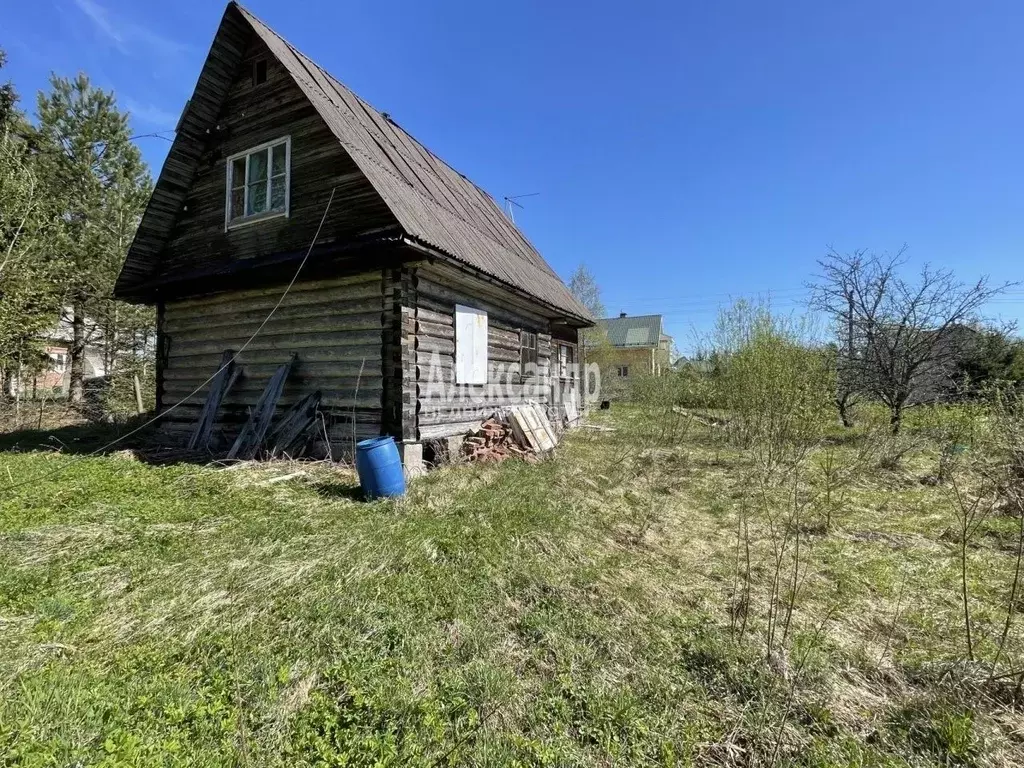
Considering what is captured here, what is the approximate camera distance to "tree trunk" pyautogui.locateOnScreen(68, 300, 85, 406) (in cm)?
1688

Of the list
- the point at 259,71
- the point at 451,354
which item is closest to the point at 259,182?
the point at 259,71

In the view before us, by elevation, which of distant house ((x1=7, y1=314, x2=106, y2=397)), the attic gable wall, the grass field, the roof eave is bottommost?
the grass field

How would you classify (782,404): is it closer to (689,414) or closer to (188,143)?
(689,414)

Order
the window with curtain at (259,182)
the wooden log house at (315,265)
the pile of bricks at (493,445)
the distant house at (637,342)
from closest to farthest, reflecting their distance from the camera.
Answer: the wooden log house at (315,265) < the window with curtain at (259,182) < the pile of bricks at (493,445) < the distant house at (637,342)

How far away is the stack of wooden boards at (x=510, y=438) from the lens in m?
8.53

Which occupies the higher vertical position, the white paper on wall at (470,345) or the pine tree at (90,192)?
the pine tree at (90,192)

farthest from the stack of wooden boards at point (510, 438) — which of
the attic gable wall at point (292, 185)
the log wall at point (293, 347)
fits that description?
the attic gable wall at point (292, 185)

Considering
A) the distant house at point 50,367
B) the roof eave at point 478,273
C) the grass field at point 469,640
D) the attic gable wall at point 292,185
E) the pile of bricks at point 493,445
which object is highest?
the attic gable wall at point 292,185

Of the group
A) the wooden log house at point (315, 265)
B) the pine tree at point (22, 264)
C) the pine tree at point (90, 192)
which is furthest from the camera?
the pine tree at point (90, 192)

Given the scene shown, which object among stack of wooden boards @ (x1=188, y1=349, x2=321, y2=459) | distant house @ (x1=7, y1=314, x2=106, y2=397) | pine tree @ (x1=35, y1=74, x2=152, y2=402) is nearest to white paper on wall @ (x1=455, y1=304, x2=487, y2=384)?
stack of wooden boards @ (x1=188, y1=349, x2=321, y2=459)

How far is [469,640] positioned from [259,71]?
409 inches

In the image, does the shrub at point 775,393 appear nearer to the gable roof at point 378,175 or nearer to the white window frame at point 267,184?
the gable roof at point 378,175

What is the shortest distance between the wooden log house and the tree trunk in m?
10.3

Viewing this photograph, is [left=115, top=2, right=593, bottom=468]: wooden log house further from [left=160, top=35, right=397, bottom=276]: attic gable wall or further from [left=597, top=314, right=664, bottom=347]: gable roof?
[left=597, top=314, right=664, bottom=347]: gable roof
